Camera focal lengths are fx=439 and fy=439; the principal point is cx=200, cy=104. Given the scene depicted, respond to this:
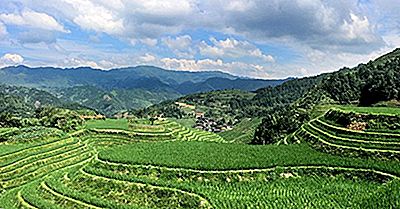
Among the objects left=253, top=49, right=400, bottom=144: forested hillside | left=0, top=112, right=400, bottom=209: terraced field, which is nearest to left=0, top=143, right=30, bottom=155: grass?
left=0, top=112, right=400, bottom=209: terraced field

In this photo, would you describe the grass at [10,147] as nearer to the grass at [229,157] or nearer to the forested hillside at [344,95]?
the grass at [229,157]

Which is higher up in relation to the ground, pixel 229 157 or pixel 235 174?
pixel 229 157

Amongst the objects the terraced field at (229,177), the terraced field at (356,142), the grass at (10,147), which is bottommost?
the grass at (10,147)

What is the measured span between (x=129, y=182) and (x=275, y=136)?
50512 millimetres

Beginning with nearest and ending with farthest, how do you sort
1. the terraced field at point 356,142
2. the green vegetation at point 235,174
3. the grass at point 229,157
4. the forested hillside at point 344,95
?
the green vegetation at point 235,174 → the grass at point 229,157 → the terraced field at point 356,142 → the forested hillside at point 344,95

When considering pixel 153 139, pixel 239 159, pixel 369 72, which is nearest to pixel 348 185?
pixel 239 159

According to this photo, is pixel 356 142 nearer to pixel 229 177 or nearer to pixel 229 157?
pixel 229 157

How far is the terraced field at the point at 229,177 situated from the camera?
32875mm

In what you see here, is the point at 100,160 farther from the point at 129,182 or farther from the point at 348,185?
the point at 348,185

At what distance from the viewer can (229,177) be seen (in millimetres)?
36094

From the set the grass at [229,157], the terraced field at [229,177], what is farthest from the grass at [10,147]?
the grass at [229,157]

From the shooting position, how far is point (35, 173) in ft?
157

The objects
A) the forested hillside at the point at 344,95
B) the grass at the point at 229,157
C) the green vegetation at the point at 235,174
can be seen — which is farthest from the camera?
the forested hillside at the point at 344,95

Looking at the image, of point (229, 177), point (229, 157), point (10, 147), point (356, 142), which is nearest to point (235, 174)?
point (229, 177)
